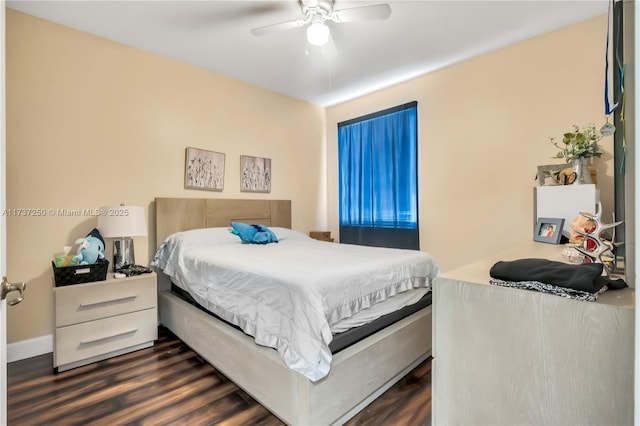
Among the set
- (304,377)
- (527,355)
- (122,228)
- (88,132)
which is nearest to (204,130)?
(88,132)

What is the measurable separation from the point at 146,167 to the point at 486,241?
337cm

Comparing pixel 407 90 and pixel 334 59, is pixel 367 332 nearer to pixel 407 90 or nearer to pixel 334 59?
pixel 334 59

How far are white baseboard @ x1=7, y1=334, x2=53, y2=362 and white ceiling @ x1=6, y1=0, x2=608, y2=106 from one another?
2472 millimetres

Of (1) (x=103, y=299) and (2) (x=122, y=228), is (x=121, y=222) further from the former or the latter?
(1) (x=103, y=299)

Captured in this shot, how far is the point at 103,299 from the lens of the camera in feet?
7.29

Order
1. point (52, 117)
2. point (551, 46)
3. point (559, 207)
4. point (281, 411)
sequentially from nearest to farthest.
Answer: point (281, 411), point (559, 207), point (52, 117), point (551, 46)

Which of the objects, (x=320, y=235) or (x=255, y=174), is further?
(x=320, y=235)

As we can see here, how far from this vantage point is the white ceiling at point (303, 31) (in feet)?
7.45

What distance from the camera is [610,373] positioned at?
2.18 ft

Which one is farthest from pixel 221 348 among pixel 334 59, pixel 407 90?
pixel 407 90

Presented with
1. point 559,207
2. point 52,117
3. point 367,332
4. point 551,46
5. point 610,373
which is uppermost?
point 551,46

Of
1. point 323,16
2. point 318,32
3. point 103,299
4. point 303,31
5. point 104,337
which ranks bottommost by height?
point 104,337

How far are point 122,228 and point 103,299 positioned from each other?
0.53m

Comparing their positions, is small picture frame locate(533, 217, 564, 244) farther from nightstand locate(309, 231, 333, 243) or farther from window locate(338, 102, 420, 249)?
nightstand locate(309, 231, 333, 243)
